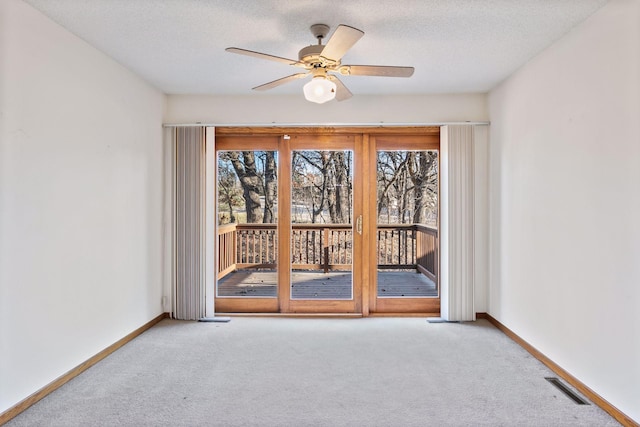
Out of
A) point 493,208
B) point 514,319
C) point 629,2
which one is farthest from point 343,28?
point 514,319

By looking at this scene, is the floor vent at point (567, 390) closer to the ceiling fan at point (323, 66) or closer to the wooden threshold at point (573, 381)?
the wooden threshold at point (573, 381)

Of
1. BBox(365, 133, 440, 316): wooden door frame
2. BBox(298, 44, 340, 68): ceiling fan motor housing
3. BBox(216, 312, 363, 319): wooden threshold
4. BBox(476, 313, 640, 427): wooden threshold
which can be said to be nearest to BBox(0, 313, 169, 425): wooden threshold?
BBox(216, 312, 363, 319): wooden threshold

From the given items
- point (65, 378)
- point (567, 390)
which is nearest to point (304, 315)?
point (65, 378)

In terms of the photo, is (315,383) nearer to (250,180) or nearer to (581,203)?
(581,203)

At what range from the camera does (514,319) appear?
134 inches

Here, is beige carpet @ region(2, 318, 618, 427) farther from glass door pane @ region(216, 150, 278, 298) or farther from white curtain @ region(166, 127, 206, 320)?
glass door pane @ region(216, 150, 278, 298)

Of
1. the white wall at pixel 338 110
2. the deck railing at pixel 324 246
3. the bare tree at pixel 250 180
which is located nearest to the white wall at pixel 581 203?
the white wall at pixel 338 110

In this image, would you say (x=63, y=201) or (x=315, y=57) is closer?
(x=315, y=57)

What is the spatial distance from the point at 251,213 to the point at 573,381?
3.36 m

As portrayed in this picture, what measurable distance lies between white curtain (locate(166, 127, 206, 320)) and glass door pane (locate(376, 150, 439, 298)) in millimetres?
2034

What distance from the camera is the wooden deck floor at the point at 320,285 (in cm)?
425

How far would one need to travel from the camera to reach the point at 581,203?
2463 millimetres

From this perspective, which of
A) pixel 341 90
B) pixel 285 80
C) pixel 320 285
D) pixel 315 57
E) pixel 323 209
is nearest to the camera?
pixel 315 57

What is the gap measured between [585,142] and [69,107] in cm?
368
